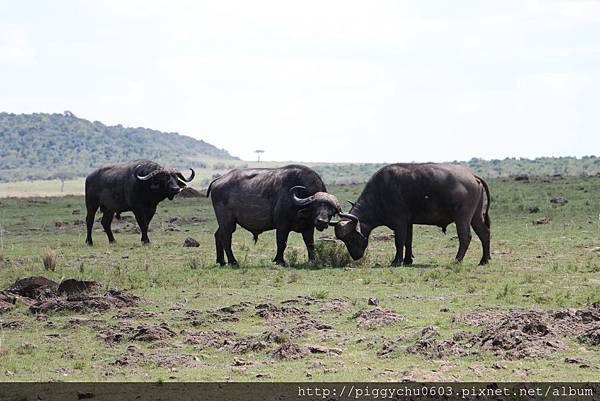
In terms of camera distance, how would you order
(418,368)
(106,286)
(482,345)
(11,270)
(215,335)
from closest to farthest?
(418,368) → (482,345) → (215,335) → (106,286) → (11,270)

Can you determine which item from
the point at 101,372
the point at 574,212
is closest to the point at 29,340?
the point at 101,372

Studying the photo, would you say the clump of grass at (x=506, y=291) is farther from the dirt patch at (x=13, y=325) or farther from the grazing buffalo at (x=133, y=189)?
the grazing buffalo at (x=133, y=189)

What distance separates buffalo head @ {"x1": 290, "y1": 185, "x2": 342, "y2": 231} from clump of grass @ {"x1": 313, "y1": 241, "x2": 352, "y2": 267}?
3.17 ft

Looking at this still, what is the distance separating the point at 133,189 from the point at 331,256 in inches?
346

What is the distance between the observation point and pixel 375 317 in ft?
46.5

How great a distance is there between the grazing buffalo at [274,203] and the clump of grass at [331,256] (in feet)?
0.57

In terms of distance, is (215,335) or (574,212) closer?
(215,335)

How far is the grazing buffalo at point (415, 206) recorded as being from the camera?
2056 centimetres

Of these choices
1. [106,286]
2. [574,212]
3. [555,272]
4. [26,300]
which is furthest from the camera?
[574,212]

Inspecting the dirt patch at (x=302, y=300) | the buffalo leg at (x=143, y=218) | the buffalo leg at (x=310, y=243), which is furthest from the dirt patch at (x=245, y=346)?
the buffalo leg at (x=143, y=218)

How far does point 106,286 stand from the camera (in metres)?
17.8

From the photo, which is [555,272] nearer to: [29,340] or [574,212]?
[29,340]

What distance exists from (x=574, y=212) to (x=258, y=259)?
15.0 m

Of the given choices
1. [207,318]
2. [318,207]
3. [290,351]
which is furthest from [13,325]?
[318,207]
